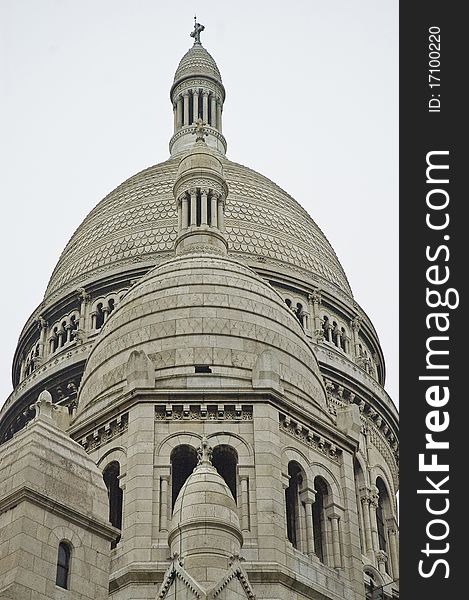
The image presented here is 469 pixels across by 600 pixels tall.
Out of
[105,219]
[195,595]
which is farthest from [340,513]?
[105,219]

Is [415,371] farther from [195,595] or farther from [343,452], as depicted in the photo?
[343,452]

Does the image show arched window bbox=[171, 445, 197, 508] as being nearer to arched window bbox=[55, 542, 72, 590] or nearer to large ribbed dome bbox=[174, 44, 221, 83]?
arched window bbox=[55, 542, 72, 590]

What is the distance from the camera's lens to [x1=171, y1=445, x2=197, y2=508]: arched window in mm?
33156

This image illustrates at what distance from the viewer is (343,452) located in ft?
117

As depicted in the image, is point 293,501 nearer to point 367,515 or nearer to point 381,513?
point 367,515

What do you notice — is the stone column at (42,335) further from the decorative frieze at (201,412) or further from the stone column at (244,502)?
the stone column at (244,502)

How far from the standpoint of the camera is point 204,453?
31.1m

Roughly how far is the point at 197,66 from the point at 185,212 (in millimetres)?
29156

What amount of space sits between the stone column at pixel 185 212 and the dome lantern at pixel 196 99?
23.4m

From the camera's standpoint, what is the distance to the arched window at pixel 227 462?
33.1 meters

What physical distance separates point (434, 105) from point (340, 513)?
577 inches

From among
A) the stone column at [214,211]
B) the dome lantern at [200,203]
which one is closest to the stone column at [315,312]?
the dome lantern at [200,203]

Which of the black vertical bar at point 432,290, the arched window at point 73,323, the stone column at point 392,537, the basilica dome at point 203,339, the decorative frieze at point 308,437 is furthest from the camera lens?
the arched window at point 73,323

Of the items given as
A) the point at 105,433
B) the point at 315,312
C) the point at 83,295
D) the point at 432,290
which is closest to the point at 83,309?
the point at 83,295
